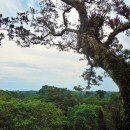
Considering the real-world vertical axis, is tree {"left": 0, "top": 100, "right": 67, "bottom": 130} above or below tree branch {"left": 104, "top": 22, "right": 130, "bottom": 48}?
below

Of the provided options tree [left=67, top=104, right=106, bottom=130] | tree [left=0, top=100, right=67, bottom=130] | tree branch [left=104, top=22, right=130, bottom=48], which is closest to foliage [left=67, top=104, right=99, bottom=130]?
tree [left=67, top=104, right=106, bottom=130]

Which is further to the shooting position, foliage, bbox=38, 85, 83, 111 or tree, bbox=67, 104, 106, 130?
foliage, bbox=38, 85, 83, 111

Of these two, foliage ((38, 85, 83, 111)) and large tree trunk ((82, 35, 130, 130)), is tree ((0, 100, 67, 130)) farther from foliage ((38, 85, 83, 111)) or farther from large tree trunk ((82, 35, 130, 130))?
foliage ((38, 85, 83, 111))

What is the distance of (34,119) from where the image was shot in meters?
5.78

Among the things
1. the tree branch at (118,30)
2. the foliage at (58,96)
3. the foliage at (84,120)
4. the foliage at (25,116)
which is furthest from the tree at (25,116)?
the foliage at (58,96)

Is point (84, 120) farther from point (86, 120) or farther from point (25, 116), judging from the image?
point (25, 116)

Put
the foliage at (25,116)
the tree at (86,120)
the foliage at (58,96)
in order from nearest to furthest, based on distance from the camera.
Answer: the foliage at (25,116) < the tree at (86,120) < the foliage at (58,96)

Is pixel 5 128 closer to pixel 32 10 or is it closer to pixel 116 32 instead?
pixel 116 32

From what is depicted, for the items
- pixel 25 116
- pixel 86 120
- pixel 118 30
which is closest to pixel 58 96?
pixel 86 120

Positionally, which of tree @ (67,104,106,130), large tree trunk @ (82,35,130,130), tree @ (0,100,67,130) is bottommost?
tree @ (67,104,106,130)

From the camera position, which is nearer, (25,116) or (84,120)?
(25,116)

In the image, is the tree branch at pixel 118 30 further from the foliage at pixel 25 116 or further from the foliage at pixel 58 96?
the foliage at pixel 58 96

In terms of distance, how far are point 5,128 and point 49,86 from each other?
11.5 meters

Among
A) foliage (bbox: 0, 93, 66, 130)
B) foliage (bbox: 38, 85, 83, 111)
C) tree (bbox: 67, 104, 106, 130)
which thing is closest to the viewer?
foliage (bbox: 0, 93, 66, 130)
